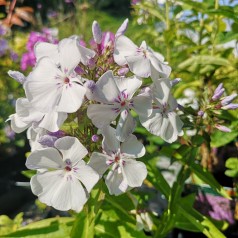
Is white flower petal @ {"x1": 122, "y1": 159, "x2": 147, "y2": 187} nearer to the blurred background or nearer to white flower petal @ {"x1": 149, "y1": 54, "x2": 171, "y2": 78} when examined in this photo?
white flower petal @ {"x1": 149, "y1": 54, "x2": 171, "y2": 78}

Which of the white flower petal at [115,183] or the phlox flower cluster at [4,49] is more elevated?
the white flower petal at [115,183]

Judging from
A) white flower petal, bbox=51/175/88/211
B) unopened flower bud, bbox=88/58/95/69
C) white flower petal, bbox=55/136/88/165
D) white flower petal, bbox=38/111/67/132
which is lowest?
white flower petal, bbox=51/175/88/211

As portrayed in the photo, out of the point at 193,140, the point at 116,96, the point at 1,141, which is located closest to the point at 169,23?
the point at 193,140

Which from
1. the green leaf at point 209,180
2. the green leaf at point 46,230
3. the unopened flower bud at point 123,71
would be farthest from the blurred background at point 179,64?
the unopened flower bud at point 123,71

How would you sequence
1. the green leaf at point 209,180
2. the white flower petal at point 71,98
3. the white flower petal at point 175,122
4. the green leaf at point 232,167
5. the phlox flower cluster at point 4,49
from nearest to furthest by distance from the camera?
1. the white flower petal at point 71,98
2. the white flower petal at point 175,122
3. the green leaf at point 209,180
4. the green leaf at point 232,167
5. the phlox flower cluster at point 4,49

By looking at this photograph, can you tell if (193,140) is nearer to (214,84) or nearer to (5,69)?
(214,84)

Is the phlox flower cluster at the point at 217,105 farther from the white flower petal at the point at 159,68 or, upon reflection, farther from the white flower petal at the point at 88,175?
the white flower petal at the point at 88,175

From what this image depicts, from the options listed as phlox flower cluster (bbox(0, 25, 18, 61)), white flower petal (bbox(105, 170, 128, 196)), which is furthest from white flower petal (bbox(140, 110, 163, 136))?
phlox flower cluster (bbox(0, 25, 18, 61))
